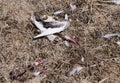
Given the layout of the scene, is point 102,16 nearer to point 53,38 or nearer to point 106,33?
point 106,33

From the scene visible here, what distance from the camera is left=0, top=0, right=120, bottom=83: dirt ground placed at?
3711 millimetres

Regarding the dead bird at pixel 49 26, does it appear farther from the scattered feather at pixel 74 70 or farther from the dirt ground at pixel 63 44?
the scattered feather at pixel 74 70

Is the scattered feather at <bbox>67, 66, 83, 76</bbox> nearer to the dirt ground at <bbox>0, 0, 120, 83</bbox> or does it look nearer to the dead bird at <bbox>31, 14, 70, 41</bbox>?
the dirt ground at <bbox>0, 0, 120, 83</bbox>

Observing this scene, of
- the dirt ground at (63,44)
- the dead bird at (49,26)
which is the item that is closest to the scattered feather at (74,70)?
the dirt ground at (63,44)

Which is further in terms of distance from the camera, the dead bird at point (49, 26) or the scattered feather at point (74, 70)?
the dead bird at point (49, 26)

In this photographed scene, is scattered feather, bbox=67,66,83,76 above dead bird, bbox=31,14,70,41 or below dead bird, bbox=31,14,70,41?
below

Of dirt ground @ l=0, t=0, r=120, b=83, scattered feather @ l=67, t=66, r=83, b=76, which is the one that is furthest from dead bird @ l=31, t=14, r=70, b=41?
scattered feather @ l=67, t=66, r=83, b=76

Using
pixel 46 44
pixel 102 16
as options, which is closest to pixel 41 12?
pixel 46 44

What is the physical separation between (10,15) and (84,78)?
1.06 m

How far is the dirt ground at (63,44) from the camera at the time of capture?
146 inches

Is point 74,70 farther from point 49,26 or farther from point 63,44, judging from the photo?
point 49,26

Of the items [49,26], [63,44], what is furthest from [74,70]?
[49,26]

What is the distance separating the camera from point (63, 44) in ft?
12.8

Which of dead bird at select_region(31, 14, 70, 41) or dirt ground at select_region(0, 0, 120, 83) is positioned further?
dead bird at select_region(31, 14, 70, 41)
